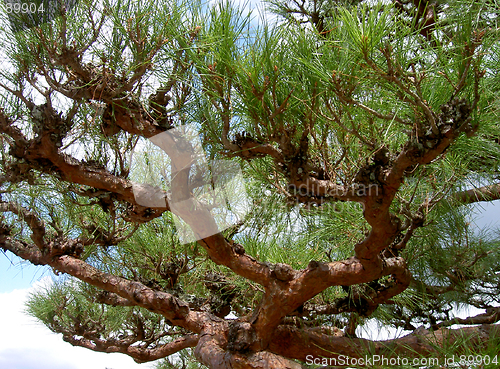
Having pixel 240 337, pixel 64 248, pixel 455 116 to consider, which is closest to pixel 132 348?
pixel 64 248

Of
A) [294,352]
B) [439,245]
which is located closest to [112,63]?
[294,352]

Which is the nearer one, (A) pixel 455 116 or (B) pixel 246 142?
(A) pixel 455 116

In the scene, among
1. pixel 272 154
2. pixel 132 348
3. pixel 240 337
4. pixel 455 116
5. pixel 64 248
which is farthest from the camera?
pixel 132 348

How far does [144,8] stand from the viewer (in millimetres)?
875

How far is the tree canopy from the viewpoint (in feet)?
2.49

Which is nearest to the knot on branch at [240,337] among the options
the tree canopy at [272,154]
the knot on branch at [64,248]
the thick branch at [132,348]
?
the tree canopy at [272,154]

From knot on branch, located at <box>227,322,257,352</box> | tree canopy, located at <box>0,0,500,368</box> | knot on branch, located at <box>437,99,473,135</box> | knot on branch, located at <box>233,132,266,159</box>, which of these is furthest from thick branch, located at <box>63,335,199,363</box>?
knot on branch, located at <box>437,99,473,135</box>

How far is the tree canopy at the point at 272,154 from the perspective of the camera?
2.49 feet

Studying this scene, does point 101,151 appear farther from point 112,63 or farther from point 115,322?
point 115,322

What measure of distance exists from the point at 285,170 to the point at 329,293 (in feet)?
2.25

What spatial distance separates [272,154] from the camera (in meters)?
0.92

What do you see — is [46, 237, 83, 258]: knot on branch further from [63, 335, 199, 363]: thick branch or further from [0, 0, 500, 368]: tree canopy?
[63, 335, 199, 363]: thick branch

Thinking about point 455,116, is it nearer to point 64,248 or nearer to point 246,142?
point 246,142

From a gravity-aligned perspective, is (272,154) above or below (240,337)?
above
